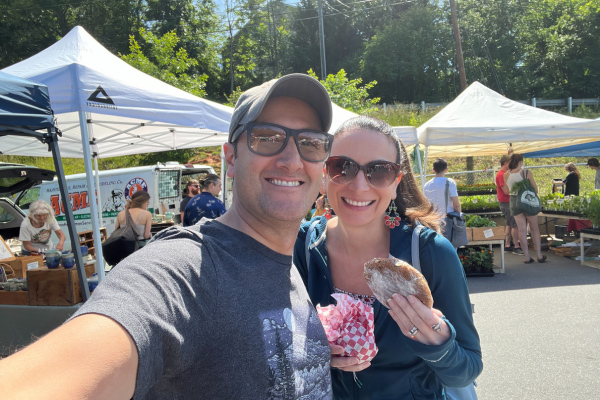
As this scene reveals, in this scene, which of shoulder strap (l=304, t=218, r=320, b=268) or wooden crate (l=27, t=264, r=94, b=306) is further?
wooden crate (l=27, t=264, r=94, b=306)

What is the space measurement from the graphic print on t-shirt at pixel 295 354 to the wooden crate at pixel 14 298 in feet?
14.8

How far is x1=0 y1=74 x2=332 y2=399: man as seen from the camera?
692 mm

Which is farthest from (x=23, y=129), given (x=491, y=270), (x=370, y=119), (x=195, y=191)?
(x=491, y=270)

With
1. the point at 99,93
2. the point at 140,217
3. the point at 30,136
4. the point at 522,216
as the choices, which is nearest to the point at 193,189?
the point at 140,217

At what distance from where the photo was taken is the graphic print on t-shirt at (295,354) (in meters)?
1.01

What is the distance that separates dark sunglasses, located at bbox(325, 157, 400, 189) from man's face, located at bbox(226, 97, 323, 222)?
530mm

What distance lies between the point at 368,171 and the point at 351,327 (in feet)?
2.34

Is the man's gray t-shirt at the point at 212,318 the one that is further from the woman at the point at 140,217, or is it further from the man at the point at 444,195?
the man at the point at 444,195

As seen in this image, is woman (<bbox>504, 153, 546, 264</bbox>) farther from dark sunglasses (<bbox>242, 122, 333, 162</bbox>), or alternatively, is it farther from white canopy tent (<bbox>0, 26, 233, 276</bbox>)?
dark sunglasses (<bbox>242, 122, 333, 162</bbox>)

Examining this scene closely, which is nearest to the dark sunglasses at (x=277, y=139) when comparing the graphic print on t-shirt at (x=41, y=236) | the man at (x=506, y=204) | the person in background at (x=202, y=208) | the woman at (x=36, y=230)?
the person in background at (x=202, y=208)

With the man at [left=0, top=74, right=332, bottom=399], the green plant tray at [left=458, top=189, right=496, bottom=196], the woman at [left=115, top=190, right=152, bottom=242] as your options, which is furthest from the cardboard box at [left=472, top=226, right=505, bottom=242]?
the man at [left=0, top=74, right=332, bottom=399]

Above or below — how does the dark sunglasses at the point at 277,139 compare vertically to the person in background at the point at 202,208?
above

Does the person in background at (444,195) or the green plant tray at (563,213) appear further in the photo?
the green plant tray at (563,213)

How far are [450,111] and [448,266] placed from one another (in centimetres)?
946
